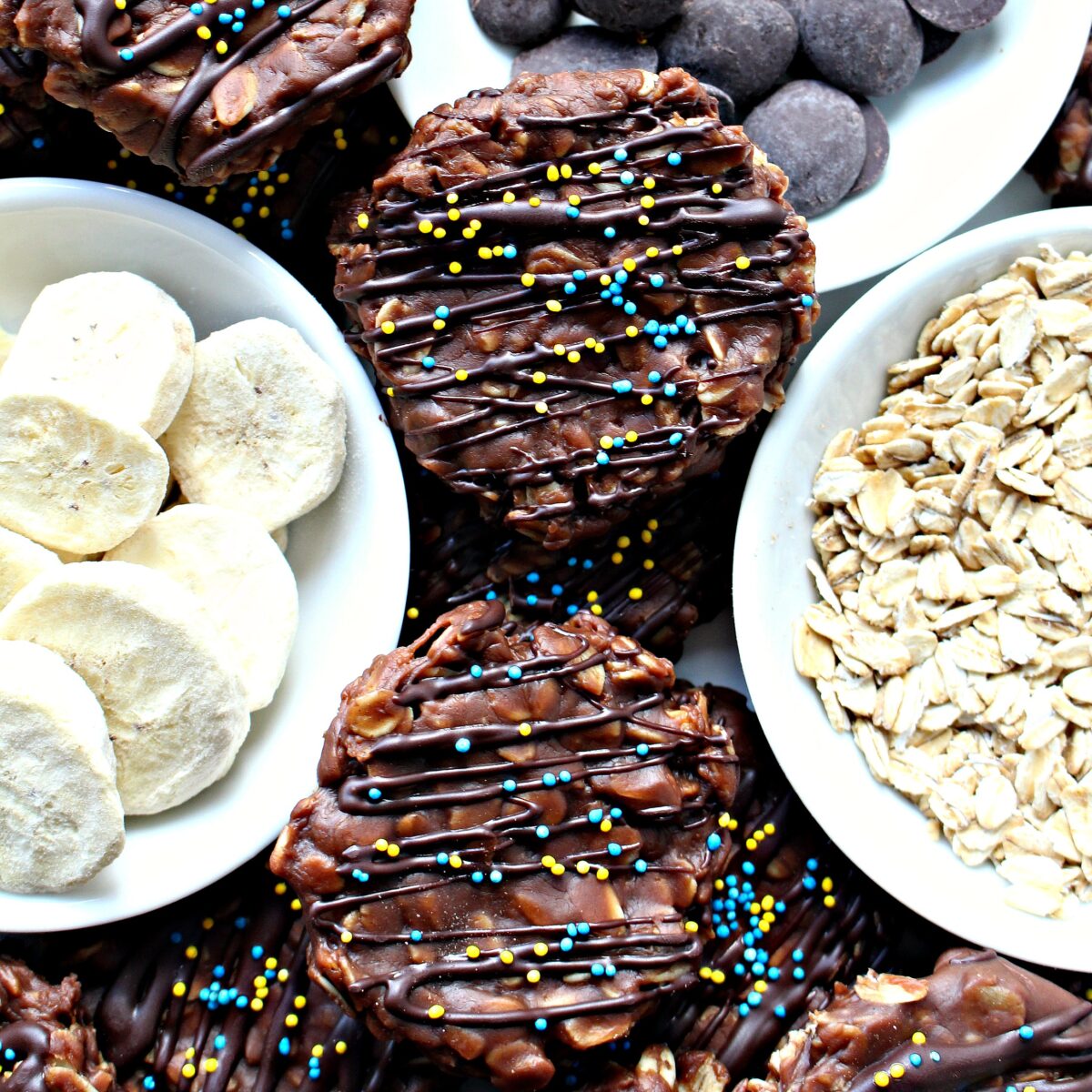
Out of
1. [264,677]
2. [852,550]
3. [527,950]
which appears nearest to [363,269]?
[264,677]

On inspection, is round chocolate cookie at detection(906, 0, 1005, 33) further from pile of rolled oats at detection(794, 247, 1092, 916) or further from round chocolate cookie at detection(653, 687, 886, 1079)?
round chocolate cookie at detection(653, 687, 886, 1079)

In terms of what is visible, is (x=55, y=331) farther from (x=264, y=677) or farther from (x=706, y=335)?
(x=706, y=335)

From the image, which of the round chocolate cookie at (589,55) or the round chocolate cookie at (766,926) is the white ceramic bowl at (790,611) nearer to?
the round chocolate cookie at (766,926)

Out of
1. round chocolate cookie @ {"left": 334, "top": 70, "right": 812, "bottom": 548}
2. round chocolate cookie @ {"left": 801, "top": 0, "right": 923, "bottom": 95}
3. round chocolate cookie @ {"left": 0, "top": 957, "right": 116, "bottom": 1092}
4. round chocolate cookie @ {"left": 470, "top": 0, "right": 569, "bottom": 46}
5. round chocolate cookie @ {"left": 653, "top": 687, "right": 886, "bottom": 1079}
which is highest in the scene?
round chocolate cookie @ {"left": 470, "top": 0, "right": 569, "bottom": 46}

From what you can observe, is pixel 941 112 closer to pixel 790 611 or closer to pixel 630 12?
pixel 630 12

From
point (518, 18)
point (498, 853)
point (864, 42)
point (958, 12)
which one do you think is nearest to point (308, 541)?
point (498, 853)

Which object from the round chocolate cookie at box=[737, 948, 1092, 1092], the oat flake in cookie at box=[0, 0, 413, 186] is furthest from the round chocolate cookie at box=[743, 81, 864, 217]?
the round chocolate cookie at box=[737, 948, 1092, 1092]
